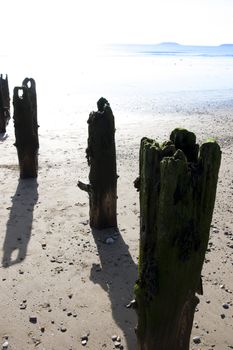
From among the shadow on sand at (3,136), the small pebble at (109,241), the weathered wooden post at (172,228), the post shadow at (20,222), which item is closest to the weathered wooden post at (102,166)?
the small pebble at (109,241)

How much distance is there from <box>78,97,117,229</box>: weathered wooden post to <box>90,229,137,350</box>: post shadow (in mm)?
455

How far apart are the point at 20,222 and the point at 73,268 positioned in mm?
2806

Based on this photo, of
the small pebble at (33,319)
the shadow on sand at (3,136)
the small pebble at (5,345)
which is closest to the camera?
the small pebble at (5,345)

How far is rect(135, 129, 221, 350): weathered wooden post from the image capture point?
432cm

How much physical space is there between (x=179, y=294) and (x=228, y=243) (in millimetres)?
5563

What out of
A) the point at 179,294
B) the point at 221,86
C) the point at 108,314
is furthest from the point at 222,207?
the point at 221,86

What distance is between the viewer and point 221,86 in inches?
2016

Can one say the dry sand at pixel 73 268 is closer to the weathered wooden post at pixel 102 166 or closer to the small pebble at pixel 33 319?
the small pebble at pixel 33 319

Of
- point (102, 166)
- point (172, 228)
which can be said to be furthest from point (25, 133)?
point (172, 228)

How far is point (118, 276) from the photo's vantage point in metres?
8.45

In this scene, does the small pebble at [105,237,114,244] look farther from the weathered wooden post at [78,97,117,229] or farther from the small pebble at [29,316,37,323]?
the small pebble at [29,316,37,323]

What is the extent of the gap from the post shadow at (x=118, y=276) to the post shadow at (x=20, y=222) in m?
1.80

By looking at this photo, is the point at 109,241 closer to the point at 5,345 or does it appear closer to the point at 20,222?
the point at 20,222

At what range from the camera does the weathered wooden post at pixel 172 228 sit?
4.32 metres
